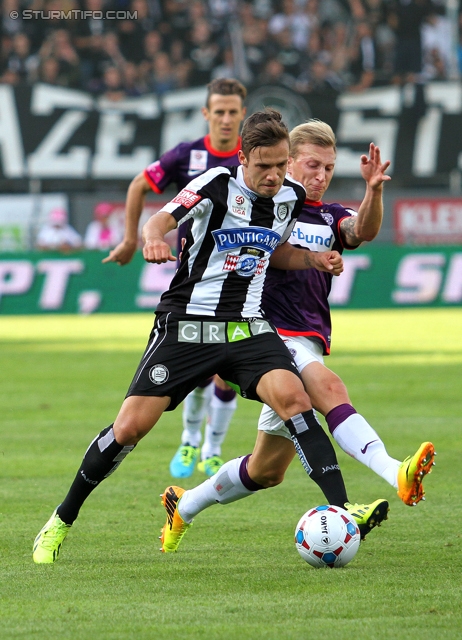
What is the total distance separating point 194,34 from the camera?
2645cm

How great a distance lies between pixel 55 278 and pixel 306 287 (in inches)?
716

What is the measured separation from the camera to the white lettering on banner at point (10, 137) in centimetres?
2469

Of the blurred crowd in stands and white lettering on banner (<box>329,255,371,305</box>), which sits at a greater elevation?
the blurred crowd in stands

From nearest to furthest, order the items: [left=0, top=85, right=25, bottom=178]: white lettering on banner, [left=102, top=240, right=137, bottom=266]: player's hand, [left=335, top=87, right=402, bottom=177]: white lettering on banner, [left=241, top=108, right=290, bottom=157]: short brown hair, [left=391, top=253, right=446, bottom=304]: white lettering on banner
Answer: [left=241, top=108, right=290, bottom=157]: short brown hair < [left=102, top=240, right=137, bottom=266]: player's hand < [left=391, top=253, right=446, bottom=304]: white lettering on banner < [left=0, top=85, right=25, bottom=178]: white lettering on banner < [left=335, top=87, right=402, bottom=177]: white lettering on banner

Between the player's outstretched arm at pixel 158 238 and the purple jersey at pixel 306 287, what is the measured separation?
863mm

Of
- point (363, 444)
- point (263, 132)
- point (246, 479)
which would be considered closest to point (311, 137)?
point (263, 132)

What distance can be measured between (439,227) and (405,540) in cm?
2068

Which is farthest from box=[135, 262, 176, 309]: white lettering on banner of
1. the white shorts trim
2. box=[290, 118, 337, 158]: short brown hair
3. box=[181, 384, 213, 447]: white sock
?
the white shorts trim

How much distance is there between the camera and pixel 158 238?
4.84 m

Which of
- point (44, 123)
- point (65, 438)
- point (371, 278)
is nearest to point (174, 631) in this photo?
point (65, 438)

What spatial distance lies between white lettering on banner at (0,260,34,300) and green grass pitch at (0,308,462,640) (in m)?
10.6

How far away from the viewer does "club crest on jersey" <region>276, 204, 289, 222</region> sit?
5.40 meters

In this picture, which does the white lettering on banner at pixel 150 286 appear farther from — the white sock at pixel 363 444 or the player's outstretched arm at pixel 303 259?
the white sock at pixel 363 444

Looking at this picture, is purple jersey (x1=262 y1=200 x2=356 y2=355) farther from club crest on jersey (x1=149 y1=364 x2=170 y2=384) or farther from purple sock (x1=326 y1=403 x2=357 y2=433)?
club crest on jersey (x1=149 y1=364 x2=170 y2=384)
